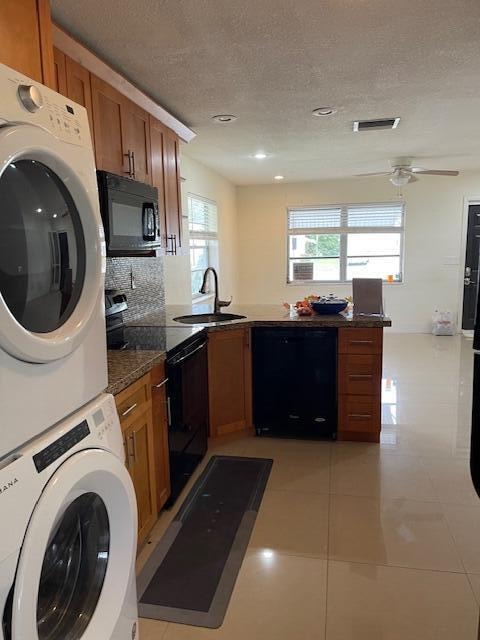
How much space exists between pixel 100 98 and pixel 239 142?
2.31m

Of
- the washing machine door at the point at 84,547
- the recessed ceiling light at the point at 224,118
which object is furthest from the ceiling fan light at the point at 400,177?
the washing machine door at the point at 84,547

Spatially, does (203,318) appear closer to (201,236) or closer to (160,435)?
(160,435)

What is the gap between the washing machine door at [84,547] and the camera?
3.47 feet

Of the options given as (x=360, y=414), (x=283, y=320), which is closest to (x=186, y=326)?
(x=283, y=320)

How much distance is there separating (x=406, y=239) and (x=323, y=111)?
13.8 feet

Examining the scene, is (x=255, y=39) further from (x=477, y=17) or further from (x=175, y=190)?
(x=175, y=190)

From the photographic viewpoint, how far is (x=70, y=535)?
1.28 m

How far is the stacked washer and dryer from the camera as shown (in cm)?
95

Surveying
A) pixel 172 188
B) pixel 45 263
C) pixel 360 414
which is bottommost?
pixel 360 414

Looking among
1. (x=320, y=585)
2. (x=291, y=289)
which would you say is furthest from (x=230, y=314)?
(x=291, y=289)

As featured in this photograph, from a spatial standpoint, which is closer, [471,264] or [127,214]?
[127,214]

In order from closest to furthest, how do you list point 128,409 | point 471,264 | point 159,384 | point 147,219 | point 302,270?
point 128,409, point 159,384, point 147,219, point 471,264, point 302,270

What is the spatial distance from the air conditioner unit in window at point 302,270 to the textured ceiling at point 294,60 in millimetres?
3348

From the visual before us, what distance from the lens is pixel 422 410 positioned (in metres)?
4.00
